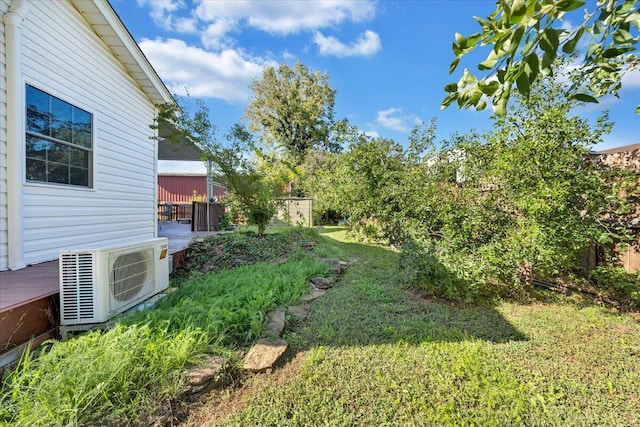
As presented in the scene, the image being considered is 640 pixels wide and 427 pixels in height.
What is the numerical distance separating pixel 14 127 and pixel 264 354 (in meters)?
3.57

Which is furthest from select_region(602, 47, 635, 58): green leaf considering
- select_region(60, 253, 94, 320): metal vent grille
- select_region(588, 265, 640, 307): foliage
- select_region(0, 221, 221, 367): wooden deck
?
select_region(0, 221, 221, 367): wooden deck

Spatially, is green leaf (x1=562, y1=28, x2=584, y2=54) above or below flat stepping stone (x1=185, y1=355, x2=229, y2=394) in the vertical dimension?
above

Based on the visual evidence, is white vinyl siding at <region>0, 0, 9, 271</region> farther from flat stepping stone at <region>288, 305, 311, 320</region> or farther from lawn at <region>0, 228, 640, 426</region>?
flat stepping stone at <region>288, 305, 311, 320</region>

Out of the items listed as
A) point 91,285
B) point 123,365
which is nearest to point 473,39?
point 123,365

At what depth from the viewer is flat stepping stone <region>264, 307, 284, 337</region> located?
8.36 feet

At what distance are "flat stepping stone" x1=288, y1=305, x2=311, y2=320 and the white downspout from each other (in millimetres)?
3002

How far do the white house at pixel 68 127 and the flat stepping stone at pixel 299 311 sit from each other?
1.75 meters

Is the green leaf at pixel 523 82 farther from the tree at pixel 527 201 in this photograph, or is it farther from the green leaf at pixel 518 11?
the tree at pixel 527 201

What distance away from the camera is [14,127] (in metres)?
3.21

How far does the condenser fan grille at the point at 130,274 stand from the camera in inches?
98.0

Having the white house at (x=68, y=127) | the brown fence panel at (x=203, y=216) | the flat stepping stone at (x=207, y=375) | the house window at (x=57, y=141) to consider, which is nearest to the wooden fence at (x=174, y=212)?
the brown fence panel at (x=203, y=216)

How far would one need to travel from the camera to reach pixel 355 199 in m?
6.46

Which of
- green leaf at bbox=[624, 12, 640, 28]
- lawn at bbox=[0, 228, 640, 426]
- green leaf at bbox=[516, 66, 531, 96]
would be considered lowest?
lawn at bbox=[0, 228, 640, 426]

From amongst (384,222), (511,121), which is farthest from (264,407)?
(384,222)
